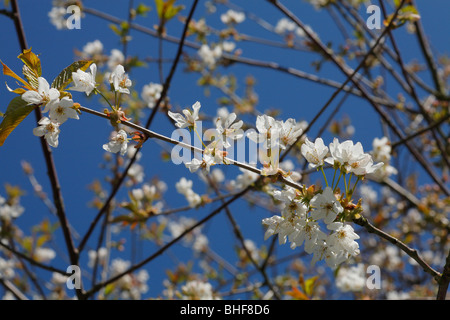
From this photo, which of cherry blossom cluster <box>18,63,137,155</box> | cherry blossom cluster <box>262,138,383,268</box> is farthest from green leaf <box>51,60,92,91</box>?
cherry blossom cluster <box>262,138,383,268</box>

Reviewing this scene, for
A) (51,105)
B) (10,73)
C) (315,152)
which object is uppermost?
(10,73)

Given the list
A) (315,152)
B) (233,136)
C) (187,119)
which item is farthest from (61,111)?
(315,152)

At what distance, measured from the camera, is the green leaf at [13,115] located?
45.0 inches

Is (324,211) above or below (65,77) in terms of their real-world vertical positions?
below

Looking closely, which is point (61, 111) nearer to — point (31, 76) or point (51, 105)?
point (51, 105)

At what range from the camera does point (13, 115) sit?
115 cm

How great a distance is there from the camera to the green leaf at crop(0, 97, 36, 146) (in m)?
1.14

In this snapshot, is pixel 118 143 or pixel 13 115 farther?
pixel 118 143

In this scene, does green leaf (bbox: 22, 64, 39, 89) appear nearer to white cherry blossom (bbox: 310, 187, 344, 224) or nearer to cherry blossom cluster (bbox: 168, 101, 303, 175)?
cherry blossom cluster (bbox: 168, 101, 303, 175)

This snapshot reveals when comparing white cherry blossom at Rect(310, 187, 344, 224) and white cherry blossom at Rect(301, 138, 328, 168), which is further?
→ white cherry blossom at Rect(301, 138, 328, 168)

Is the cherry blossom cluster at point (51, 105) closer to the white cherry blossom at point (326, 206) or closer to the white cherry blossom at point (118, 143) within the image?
the white cherry blossom at point (118, 143)

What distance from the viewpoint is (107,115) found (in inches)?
46.4
